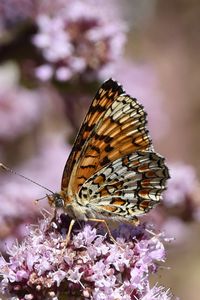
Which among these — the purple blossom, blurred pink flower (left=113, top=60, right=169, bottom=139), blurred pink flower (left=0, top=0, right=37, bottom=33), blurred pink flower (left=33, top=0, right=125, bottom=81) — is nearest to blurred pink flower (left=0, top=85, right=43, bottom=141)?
blurred pink flower (left=113, top=60, right=169, bottom=139)

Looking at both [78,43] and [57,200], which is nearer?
[57,200]

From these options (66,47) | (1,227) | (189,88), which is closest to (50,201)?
(1,227)

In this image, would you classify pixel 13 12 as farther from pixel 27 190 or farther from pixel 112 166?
pixel 112 166

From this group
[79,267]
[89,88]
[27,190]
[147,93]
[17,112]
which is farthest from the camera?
[147,93]

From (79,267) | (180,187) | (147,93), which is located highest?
(147,93)

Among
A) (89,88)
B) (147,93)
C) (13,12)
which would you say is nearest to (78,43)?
(89,88)

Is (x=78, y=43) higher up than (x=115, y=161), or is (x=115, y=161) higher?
(x=78, y=43)
